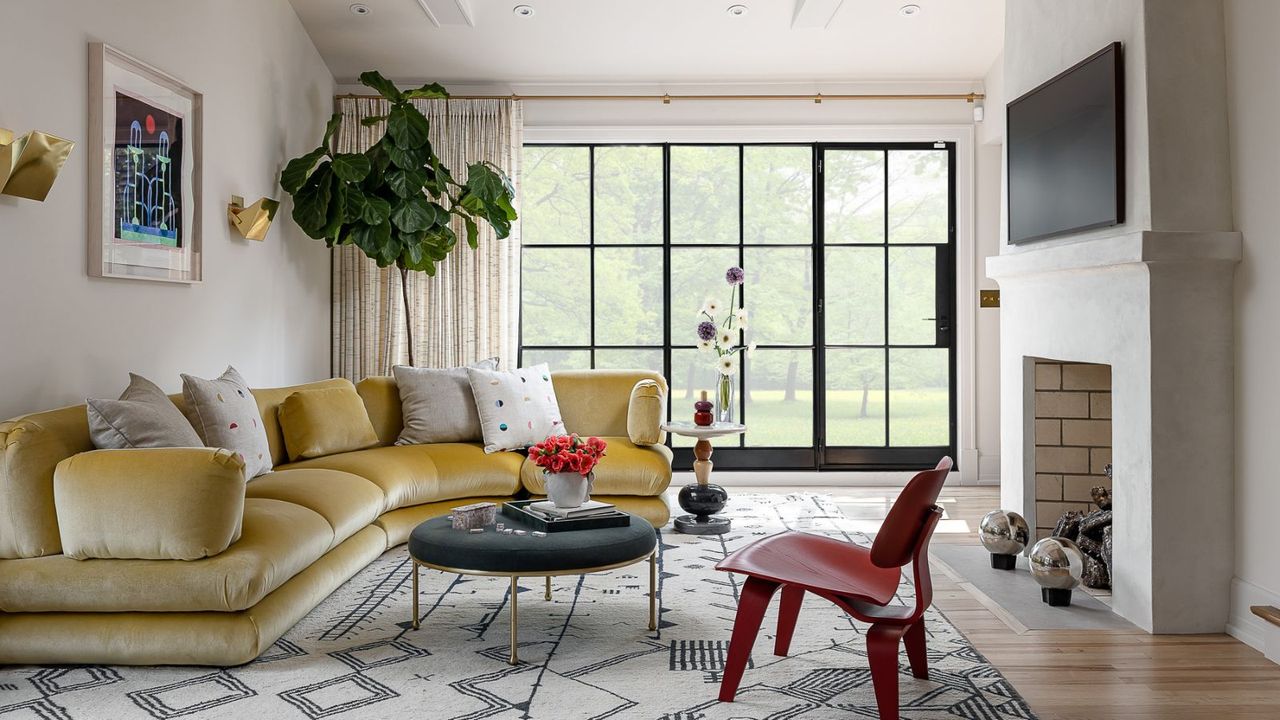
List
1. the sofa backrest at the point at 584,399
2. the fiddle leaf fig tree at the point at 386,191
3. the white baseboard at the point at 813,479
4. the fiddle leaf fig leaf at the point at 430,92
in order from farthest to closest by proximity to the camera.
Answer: the white baseboard at the point at 813,479, the fiddle leaf fig leaf at the point at 430,92, the fiddle leaf fig tree at the point at 386,191, the sofa backrest at the point at 584,399

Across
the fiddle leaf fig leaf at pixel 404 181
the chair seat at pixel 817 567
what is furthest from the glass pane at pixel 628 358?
the chair seat at pixel 817 567

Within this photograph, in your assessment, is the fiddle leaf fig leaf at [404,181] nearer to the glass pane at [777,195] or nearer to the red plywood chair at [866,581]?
the glass pane at [777,195]

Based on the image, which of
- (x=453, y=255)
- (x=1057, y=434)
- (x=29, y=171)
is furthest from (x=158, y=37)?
(x=1057, y=434)

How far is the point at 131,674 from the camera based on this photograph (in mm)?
2975

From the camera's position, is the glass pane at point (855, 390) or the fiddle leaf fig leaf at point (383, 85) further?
the glass pane at point (855, 390)

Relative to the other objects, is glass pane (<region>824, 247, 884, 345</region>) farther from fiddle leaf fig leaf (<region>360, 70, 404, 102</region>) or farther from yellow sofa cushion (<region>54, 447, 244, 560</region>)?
yellow sofa cushion (<region>54, 447, 244, 560</region>)

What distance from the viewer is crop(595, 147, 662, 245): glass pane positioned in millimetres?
6621

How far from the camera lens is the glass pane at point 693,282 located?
673 cm

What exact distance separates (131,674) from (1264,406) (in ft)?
12.3

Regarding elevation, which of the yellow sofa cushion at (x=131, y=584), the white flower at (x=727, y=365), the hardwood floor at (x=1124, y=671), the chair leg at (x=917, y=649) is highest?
the white flower at (x=727, y=365)

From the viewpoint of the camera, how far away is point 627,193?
666 centimetres

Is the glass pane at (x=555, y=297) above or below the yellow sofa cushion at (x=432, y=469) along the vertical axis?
above

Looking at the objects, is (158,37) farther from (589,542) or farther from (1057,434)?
(1057,434)

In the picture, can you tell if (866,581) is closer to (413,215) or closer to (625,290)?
(413,215)
